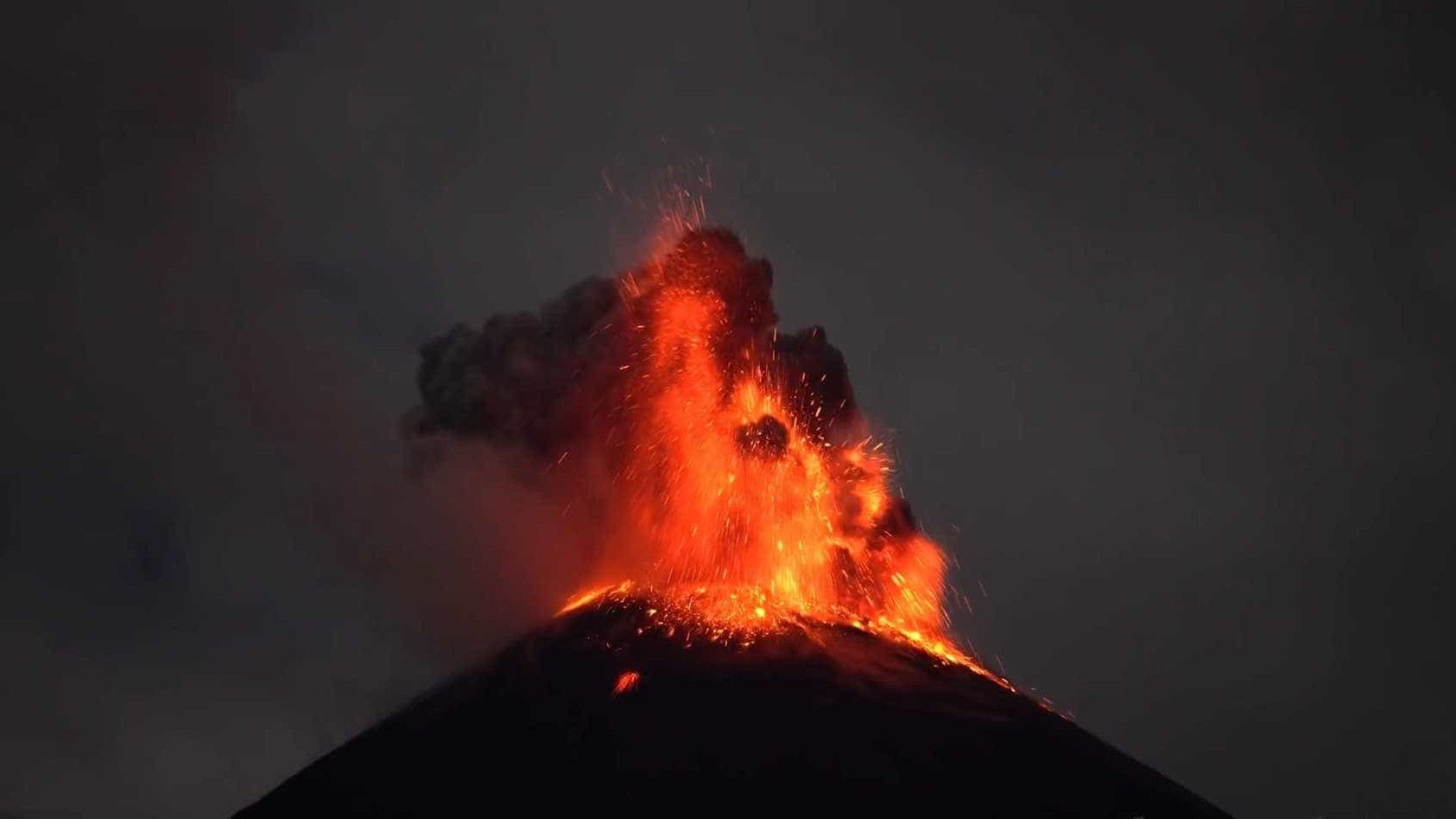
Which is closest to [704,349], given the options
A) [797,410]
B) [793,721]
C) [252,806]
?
[797,410]

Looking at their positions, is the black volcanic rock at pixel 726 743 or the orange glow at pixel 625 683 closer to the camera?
the black volcanic rock at pixel 726 743

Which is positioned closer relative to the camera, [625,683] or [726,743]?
[726,743]

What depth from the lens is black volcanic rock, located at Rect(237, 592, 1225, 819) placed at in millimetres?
44000

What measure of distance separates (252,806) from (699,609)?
18645mm

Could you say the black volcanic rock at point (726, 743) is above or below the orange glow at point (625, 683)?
below

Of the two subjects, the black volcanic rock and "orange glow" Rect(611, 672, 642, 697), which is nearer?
the black volcanic rock

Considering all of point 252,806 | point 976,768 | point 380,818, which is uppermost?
point 252,806

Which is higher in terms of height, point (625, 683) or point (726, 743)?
point (625, 683)

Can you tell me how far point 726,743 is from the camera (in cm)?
4609

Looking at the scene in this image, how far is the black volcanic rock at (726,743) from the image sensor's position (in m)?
44.0

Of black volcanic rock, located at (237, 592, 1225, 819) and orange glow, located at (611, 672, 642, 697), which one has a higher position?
orange glow, located at (611, 672, 642, 697)

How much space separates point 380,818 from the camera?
44.1 m

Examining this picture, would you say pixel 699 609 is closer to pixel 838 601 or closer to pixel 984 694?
pixel 838 601

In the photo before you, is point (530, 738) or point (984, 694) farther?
point (984, 694)
